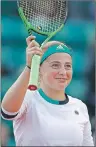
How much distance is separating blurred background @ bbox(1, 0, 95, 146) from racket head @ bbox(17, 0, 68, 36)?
213cm

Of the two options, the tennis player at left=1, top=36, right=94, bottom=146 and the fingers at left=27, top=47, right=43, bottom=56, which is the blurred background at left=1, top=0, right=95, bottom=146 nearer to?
the tennis player at left=1, top=36, right=94, bottom=146

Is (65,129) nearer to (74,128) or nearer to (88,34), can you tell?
(74,128)

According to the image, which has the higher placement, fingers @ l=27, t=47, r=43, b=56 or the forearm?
fingers @ l=27, t=47, r=43, b=56

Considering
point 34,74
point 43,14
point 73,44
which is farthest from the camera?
point 73,44

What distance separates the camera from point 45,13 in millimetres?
2352

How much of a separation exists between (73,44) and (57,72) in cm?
268

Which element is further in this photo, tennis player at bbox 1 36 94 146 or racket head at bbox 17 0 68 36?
racket head at bbox 17 0 68 36

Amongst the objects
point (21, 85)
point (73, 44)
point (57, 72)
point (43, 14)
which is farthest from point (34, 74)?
point (73, 44)

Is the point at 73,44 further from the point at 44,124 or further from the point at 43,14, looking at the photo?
the point at 44,124

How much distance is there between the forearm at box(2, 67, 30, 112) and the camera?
72.9 inches

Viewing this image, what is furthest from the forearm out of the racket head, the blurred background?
the blurred background

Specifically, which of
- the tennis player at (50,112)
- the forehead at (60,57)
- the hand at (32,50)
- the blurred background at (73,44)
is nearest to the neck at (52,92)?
the tennis player at (50,112)

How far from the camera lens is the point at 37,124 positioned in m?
1.99

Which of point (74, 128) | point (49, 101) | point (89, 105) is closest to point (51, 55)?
point (49, 101)
